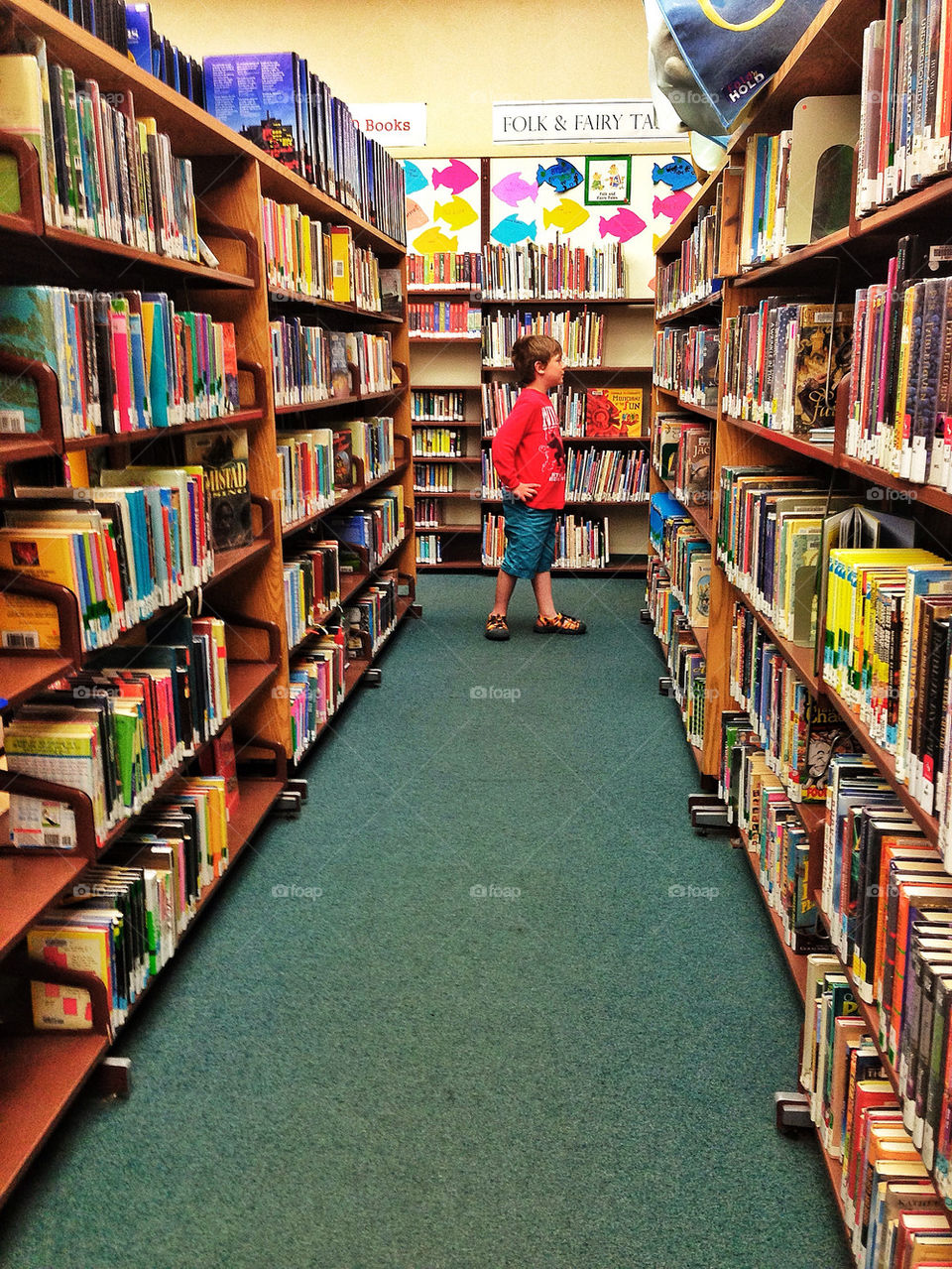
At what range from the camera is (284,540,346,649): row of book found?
3.46 m

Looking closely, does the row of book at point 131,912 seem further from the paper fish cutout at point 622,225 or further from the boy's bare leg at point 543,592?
the paper fish cutout at point 622,225

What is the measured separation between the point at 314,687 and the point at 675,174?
187 inches

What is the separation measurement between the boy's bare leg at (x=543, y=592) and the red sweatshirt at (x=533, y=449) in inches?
15.1

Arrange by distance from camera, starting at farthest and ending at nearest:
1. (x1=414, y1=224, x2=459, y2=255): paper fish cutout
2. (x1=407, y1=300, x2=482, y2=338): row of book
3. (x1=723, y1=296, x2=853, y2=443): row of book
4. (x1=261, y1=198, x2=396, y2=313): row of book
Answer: (x1=414, y1=224, x2=459, y2=255): paper fish cutout, (x1=407, y1=300, x2=482, y2=338): row of book, (x1=261, y1=198, x2=396, y2=313): row of book, (x1=723, y1=296, x2=853, y2=443): row of book

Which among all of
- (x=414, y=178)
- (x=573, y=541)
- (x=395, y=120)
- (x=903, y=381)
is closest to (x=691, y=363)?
(x=573, y=541)

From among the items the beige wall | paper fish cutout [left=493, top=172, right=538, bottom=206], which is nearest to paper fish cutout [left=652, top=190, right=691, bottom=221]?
the beige wall

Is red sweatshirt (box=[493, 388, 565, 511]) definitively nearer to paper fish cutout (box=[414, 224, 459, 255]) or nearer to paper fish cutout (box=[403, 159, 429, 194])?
paper fish cutout (box=[414, 224, 459, 255])

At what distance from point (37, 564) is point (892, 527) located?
156cm

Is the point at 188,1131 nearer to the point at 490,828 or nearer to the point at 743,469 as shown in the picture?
the point at 490,828

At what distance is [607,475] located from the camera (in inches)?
264

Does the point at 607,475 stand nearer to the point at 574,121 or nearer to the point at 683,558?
the point at 574,121

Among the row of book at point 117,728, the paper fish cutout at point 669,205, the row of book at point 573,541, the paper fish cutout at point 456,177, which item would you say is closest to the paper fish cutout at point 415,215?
the paper fish cutout at point 456,177

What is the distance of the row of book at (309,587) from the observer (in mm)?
3461

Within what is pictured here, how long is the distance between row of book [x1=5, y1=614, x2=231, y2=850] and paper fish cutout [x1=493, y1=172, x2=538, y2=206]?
504 centimetres
